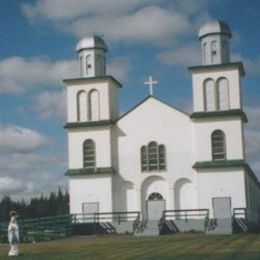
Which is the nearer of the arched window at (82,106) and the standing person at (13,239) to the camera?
the standing person at (13,239)

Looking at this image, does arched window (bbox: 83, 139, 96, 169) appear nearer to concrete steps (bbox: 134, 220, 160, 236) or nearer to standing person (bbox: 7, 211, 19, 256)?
concrete steps (bbox: 134, 220, 160, 236)

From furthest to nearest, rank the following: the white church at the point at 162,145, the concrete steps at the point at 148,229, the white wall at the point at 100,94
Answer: the white wall at the point at 100,94 → the white church at the point at 162,145 → the concrete steps at the point at 148,229

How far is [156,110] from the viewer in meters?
52.0

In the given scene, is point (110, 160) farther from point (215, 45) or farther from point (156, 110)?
point (215, 45)

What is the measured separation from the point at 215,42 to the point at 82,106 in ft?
34.1

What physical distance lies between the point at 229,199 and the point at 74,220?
10.4 meters

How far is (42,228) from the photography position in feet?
140

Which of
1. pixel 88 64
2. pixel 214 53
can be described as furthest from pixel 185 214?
pixel 88 64

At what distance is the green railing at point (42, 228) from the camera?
38219 millimetres

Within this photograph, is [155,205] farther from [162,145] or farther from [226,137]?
[226,137]

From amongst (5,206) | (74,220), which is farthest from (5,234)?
(5,206)

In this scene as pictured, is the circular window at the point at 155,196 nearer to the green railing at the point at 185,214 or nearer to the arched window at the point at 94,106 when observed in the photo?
the green railing at the point at 185,214

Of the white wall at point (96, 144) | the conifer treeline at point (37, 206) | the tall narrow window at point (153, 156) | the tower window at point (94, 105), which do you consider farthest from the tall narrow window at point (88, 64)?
the conifer treeline at point (37, 206)

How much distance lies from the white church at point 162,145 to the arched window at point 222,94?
7 cm
